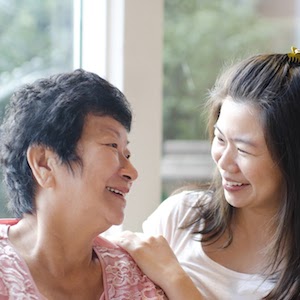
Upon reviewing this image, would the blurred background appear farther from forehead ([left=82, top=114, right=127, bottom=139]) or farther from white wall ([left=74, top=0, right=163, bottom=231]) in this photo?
forehead ([left=82, top=114, right=127, bottom=139])

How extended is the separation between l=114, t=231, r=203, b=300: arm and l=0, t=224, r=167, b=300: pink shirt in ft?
0.06

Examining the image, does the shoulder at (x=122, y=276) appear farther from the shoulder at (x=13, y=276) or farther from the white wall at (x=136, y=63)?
the white wall at (x=136, y=63)

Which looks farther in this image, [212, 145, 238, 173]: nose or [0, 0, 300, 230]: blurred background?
[0, 0, 300, 230]: blurred background

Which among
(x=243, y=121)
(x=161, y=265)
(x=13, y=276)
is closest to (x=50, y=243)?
(x=13, y=276)

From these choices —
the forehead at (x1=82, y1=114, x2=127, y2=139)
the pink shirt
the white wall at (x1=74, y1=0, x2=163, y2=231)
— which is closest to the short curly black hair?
the forehead at (x1=82, y1=114, x2=127, y2=139)

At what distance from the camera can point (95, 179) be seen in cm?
153

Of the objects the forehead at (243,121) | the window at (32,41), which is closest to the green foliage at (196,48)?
the window at (32,41)

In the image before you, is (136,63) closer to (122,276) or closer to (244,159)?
(244,159)

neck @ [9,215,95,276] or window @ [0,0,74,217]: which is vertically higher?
window @ [0,0,74,217]

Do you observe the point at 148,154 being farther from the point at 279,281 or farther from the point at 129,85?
the point at 279,281

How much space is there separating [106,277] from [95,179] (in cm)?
23

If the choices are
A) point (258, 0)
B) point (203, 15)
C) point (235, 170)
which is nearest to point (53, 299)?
point (235, 170)

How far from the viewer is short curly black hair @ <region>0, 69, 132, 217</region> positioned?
150 centimetres

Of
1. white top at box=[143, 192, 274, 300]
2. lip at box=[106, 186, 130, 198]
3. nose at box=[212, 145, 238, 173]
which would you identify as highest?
nose at box=[212, 145, 238, 173]
